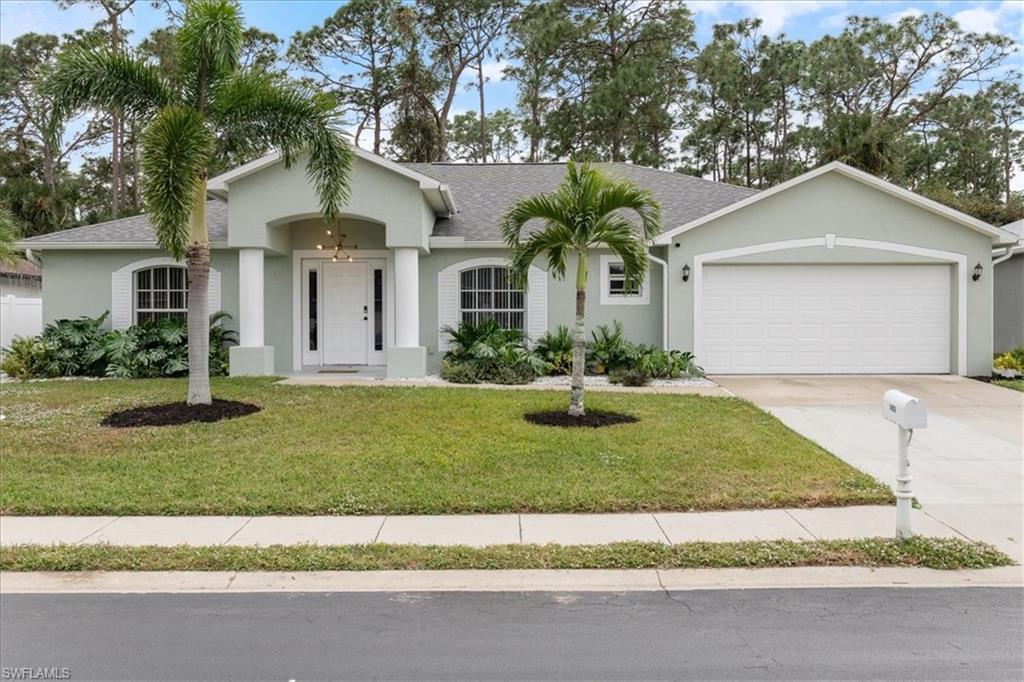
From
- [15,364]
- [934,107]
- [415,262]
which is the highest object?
[934,107]

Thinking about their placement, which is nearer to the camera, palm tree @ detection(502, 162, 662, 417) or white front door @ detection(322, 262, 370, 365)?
palm tree @ detection(502, 162, 662, 417)

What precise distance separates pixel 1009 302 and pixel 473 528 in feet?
54.3

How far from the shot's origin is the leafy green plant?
1345 cm

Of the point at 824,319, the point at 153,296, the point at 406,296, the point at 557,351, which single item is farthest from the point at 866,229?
the point at 153,296

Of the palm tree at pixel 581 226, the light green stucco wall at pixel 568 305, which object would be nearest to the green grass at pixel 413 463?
the palm tree at pixel 581 226

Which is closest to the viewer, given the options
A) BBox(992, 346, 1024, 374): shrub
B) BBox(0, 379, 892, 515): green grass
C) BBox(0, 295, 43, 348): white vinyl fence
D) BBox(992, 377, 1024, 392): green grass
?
BBox(0, 379, 892, 515): green grass

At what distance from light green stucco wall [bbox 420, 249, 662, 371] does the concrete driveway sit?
205cm

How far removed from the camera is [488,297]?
14.7 metres

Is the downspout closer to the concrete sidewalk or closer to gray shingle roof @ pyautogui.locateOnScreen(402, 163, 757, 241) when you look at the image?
gray shingle roof @ pyautogui.locateOnScreen(402, 163, 757, 241)

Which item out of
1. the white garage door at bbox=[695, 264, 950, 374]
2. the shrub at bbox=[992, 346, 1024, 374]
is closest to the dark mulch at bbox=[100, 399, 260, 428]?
the white garage door at bbox=[695, 264, 950, 374]

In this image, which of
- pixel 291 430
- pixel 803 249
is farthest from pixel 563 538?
pixel 803 249

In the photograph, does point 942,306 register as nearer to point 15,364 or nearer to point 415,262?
point 415,262

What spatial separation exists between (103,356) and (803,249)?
14.3 meters

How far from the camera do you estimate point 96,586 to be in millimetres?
4344
